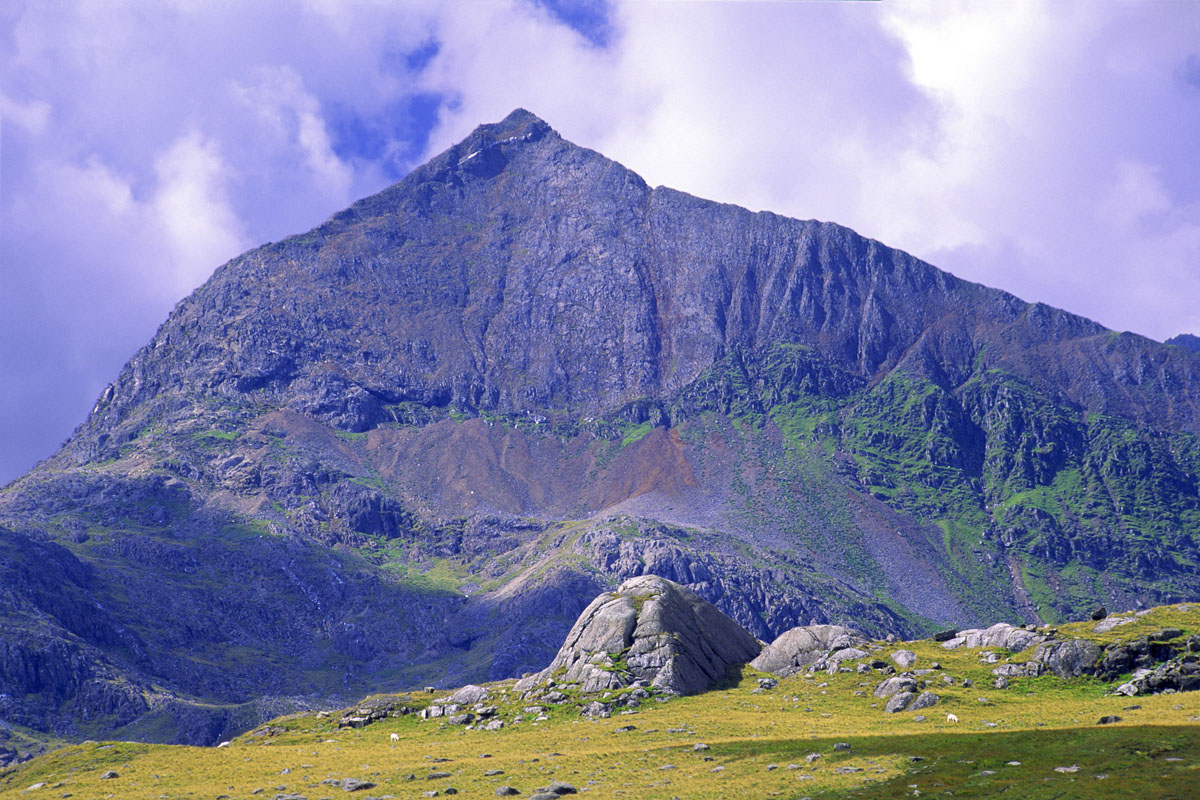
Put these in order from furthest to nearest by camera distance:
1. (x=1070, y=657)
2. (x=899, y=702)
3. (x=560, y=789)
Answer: (x=1070, y=657) → (x=899, y=702) → (x=560, y=789)

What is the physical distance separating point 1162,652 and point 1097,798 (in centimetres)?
5395

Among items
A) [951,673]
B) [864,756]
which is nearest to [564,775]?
[864,756]

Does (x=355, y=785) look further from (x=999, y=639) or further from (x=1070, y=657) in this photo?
(x=999, y=639)

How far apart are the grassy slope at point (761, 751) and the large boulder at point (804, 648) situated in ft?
14.9

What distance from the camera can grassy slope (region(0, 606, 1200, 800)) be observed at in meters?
77.5

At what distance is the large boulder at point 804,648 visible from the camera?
466 feet

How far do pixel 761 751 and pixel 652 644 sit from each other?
50.7 m

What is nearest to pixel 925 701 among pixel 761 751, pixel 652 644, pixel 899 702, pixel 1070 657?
pixel 899 702

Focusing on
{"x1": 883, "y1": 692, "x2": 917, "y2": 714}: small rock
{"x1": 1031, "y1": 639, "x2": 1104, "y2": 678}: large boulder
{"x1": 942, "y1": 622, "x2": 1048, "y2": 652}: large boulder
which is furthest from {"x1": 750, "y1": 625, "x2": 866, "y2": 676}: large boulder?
{"x1": 1031, "y1": 639, "x2": 1104, "y2": 678}: large boulder

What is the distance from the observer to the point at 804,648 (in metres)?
145

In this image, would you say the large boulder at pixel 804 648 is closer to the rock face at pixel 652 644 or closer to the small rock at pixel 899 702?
the rock face at pixel 652 644

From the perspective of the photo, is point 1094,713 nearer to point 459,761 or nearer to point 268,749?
point 459,761

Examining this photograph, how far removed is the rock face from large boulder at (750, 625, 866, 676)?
628 centimetres

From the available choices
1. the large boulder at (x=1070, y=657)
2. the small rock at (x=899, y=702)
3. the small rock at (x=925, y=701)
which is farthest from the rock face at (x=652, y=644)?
the large boulder at (x=1070, y=657)
